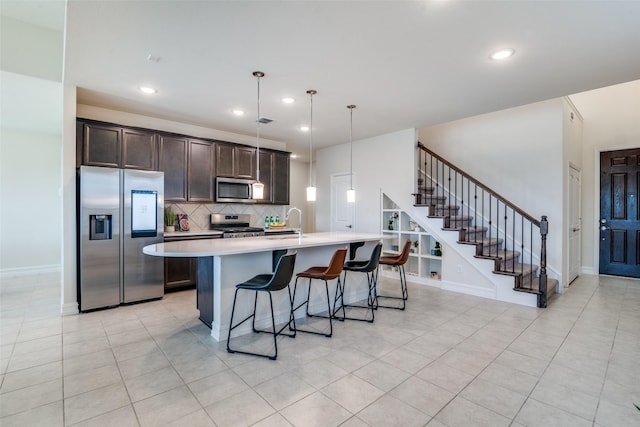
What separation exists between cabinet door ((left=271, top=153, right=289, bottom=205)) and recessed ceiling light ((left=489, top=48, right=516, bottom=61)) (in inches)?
162

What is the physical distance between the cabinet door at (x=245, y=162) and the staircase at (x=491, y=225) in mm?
3041

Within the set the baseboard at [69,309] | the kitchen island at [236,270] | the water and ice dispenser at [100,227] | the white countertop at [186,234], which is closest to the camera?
the kitchen island at [236,270]

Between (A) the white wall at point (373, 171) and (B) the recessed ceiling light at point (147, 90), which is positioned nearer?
(B) the recessed ceiling light at point (147, 90)

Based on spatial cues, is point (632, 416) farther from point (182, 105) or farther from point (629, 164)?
point (629, 164)

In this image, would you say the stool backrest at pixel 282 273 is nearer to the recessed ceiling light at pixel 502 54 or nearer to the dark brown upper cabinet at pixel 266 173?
the recessed ceiling light at pixel 502 54

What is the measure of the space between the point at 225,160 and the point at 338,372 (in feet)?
13.6

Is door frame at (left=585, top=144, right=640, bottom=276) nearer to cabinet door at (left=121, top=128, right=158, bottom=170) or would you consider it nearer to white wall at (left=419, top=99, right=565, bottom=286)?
white wall at (left=419, top=99, right=565, bottom=286)

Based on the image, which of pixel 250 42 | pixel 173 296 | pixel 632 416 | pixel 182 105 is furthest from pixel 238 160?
pixel 632 416

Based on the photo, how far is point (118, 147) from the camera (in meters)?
4.25

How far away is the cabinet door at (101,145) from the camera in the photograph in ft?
13.1

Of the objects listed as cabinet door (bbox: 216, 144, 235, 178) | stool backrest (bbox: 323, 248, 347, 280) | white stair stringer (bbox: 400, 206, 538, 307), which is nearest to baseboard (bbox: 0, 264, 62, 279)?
cabinet door (bbox: 216, 144, 235, 178)

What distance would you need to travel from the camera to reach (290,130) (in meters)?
5.56

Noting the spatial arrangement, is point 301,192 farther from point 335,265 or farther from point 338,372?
point 338,372

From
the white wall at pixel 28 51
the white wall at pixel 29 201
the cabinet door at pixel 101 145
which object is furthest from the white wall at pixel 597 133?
the white wall at pixel 29 201
